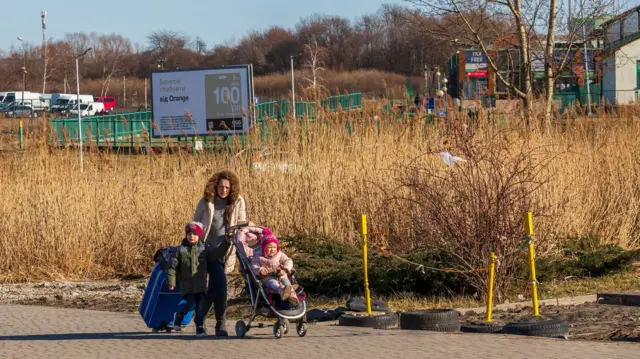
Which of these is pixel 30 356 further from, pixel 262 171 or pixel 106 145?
pixel 106 145

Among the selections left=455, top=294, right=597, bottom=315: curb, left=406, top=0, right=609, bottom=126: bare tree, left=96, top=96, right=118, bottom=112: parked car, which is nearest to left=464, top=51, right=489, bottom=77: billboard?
left=406, top=0, right=609, bottom=126: bare tree

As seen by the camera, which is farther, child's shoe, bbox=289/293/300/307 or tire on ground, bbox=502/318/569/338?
child's shoe, bbox=289/293/300/307

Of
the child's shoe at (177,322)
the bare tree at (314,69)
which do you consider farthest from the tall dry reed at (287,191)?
the child's shoe at (177,322)

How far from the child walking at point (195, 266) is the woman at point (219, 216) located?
9 cm

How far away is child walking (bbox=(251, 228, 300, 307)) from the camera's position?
9617 mm

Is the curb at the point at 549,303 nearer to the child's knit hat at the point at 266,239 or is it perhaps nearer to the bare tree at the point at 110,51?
the child's knit hat at the point at 266,239

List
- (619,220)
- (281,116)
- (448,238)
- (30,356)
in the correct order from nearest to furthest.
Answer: (30,356) → (448,238) → (619,220) → (281,116)

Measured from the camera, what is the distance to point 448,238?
12031 mm

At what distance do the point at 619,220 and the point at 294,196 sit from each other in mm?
5246

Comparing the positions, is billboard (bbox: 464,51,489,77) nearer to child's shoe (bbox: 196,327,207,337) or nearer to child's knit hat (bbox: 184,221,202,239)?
child's knit hat (bbox: 184,221,202,239)

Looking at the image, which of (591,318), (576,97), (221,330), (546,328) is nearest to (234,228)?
(221,330)

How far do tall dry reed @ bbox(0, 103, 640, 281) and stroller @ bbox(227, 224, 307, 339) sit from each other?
214 inches

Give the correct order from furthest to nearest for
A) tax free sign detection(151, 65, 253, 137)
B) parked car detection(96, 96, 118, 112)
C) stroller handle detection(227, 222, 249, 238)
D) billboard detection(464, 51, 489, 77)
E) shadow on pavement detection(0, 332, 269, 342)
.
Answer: parked car detection(96, 96, 118, 112) < tax free sign detection(151, 65, 253, 137) < billboard detection(464, 51, 489, 77) < shadow on pavement detection(0, 332, 269, 342) < stroller handle detection(227, 222, 249, 238)

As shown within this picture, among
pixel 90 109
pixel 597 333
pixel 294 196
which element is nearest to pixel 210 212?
pixel 597 333
